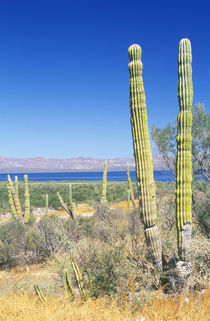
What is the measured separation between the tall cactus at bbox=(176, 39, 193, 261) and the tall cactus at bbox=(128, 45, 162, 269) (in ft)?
1.66

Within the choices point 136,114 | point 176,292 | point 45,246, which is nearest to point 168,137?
point 45,246

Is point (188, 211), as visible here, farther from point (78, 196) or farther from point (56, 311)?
point (78, 196)

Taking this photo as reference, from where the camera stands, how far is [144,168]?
6.20 m

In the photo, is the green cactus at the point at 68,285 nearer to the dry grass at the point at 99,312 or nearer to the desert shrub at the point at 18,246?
the dry grass at the point at 99,312

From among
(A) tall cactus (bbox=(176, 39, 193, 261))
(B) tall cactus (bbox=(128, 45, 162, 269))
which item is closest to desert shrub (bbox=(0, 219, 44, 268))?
(B) tall cactus (bbox=(128, 45, 162, 269))

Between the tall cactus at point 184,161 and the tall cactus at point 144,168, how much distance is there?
506mm

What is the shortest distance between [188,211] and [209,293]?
1.59 meters

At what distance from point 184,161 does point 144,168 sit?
0.85 meters

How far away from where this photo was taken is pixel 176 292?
5.70 metres


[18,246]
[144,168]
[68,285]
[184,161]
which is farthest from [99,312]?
[18,246]

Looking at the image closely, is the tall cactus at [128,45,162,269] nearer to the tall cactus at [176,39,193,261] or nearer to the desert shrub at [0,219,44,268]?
the tall cactus at [176,39,193,261]

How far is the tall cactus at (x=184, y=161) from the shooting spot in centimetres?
595

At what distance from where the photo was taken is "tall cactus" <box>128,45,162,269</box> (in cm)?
616

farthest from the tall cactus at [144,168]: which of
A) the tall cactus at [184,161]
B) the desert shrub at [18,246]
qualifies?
the desert shrub at [18,246]
